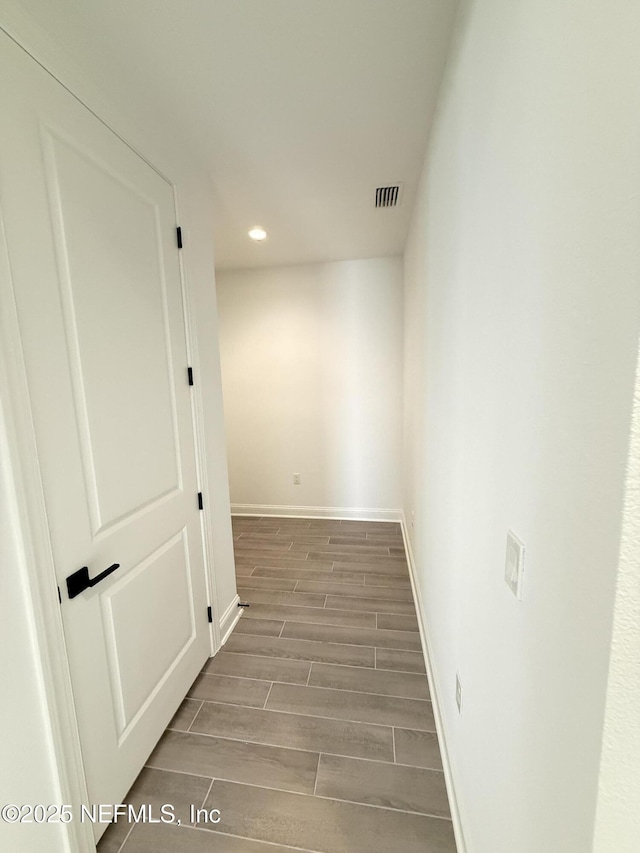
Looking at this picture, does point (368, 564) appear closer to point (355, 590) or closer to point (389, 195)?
point (355, 590)

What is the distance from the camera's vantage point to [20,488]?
2.92 feet

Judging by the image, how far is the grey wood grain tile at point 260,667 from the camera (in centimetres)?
177

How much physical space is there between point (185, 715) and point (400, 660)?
1.08 meters

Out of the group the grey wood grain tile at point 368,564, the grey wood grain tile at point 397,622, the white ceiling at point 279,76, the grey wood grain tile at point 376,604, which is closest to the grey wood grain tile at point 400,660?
the grey wood grain tile at point 397,622

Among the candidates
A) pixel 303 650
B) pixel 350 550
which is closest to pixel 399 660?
pixel 303 650

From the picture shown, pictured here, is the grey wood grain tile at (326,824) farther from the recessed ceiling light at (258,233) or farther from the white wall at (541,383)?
the recessed ceiling light at (258,233)

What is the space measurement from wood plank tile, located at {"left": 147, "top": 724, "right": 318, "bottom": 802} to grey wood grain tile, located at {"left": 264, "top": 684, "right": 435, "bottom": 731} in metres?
0.11

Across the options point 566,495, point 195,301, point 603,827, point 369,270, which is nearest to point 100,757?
point 603,827

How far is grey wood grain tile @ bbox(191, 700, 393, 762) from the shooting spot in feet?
4.63

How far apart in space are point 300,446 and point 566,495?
332 centimetres

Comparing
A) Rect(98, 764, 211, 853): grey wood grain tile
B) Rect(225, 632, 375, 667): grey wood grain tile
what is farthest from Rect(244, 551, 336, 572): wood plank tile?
Rect(98, 764, 211, 853): grey wood grain tile

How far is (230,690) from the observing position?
1702 mm

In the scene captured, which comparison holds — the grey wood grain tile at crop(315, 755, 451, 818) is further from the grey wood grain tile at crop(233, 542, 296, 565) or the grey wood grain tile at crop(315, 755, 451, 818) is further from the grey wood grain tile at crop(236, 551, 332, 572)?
the grey wood grain tile at crop(233, 542, 296, 565)

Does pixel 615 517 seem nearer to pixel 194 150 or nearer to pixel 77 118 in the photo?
pixel 77 118
